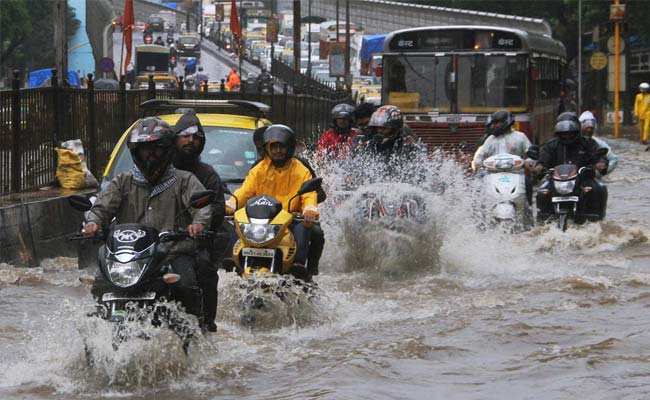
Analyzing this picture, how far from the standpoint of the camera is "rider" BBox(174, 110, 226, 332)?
26.5ft

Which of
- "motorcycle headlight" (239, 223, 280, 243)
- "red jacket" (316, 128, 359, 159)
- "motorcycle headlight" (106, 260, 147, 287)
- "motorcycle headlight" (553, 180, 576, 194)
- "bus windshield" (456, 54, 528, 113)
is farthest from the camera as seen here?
"bus windshield" (456, 54, 528, 113)

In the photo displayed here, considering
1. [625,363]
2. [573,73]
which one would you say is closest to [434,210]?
[625,363]

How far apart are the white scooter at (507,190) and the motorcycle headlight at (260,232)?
221 inches

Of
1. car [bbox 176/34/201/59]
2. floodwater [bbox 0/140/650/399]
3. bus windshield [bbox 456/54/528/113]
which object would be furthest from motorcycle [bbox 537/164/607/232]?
car [bbox 176/34/201/59]

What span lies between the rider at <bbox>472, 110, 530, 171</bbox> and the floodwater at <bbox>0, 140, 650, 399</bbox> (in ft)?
5.32

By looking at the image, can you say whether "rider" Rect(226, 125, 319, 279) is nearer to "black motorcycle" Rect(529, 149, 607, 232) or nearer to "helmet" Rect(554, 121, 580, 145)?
"black motorcycle" Rect(529, 149, 607, 232)

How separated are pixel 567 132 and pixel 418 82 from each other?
8739mm

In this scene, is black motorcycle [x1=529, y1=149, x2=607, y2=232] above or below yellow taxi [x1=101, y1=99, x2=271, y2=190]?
below

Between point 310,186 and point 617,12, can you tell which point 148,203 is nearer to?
point 310,186

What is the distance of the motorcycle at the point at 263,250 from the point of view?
30.1ft

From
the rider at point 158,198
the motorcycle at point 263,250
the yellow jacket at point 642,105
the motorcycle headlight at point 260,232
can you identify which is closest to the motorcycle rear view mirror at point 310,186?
the motorcycle at point 263,250

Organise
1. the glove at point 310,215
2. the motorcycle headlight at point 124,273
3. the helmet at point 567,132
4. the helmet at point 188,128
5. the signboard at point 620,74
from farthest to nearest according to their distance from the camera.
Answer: the signboard at point 620,74 < the helmet at point 567,132 < the glove at point 310,215 < the helmet at point 188,128 < the motorcycle headlight at point 124,273

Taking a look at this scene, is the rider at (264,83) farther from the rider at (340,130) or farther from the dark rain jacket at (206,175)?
the dark rain jacket at (206,175)

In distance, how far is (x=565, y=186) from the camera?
14234 mm
